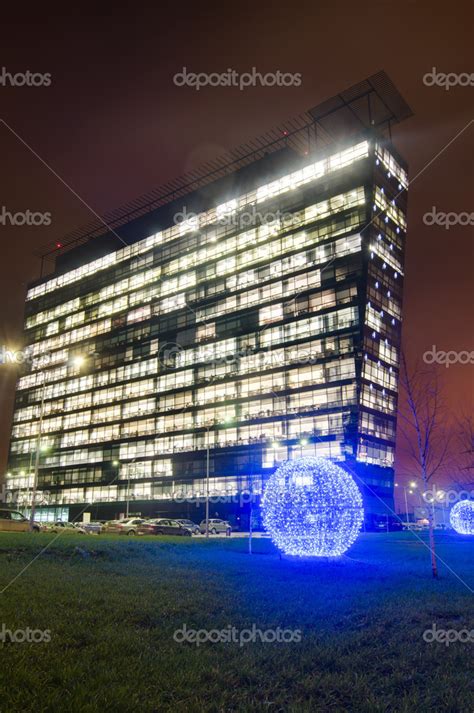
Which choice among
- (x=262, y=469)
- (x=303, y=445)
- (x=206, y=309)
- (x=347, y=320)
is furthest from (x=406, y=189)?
(x=262, y=469)

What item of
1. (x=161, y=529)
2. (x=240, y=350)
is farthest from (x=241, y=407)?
(x=161, y=529)

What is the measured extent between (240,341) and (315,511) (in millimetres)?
63200

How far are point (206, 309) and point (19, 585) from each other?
75455 mm

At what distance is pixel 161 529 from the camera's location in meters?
41.9

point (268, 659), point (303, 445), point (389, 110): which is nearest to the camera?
point (268, 659)

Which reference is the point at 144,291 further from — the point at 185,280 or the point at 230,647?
the point at 230,647

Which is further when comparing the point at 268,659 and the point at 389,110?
the point at 389,110

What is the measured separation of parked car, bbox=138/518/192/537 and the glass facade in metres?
27.2

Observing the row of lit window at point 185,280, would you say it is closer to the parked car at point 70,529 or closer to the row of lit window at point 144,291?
the row of lit window at point 144,291

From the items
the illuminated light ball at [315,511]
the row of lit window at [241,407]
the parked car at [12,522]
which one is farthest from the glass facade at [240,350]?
the illuminated light ball at [315,511]

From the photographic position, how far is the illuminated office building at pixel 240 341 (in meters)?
69.3

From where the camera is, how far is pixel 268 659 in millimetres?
6840

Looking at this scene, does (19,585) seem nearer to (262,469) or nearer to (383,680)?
(383,680)

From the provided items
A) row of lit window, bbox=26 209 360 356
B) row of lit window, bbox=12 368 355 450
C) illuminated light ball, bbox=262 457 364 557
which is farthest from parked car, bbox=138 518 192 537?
row of lit window, bbox=26 209 360 356
